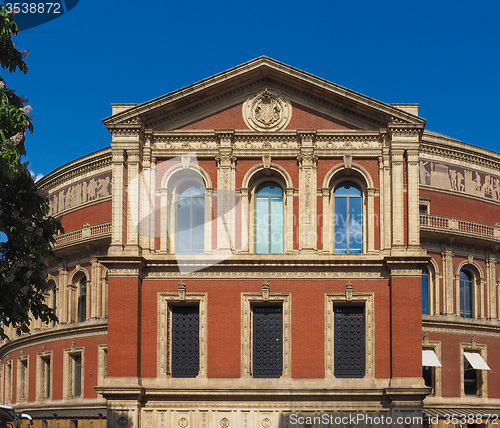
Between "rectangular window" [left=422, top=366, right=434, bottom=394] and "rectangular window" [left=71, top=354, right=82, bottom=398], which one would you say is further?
"rectangular window" [left=71, top=354, right=82, bottom=398]

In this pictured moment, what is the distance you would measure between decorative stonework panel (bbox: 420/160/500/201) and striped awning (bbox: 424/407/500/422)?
13.1 m

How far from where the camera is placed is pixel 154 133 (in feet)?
136

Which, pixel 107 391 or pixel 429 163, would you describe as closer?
pixel 107 391

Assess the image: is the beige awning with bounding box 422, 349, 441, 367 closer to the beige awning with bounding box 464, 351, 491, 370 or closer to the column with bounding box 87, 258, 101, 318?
the beige awning with bounding box 464, 351, 491, 370

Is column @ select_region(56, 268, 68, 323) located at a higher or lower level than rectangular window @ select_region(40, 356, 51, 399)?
higher

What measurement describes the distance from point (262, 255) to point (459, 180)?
68.3ft

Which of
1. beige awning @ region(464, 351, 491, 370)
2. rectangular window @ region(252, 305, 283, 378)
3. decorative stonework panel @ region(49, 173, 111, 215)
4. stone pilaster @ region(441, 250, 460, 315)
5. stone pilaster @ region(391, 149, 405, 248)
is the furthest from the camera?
decorative stonework panel @ region(49, 173, 111, 215)

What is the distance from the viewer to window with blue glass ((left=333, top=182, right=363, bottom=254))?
40719 millimetres

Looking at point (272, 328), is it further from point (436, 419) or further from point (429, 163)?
point (429, 163)

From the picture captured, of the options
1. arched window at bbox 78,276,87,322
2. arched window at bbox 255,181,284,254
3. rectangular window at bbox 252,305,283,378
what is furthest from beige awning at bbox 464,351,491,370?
arched window at bbox 78,276,87,322

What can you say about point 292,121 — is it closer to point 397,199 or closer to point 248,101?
point 248,101

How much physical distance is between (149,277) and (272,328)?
5.75 m

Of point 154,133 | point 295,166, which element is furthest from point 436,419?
point 154,133

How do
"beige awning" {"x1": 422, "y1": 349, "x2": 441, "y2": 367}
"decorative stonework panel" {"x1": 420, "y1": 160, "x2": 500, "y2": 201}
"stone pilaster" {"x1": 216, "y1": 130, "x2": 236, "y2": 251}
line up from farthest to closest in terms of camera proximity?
"decorative stonework panel" {"x1": 420, "y1": 160, "x2": 500, "y2": 201}
"beige awning" {"x1": 422, "y1": 349, "x2": 441, "y2": 367}
"stone pilaster" {"x1": 216, "y1": 130, "x2": 236, "y2": 251}
